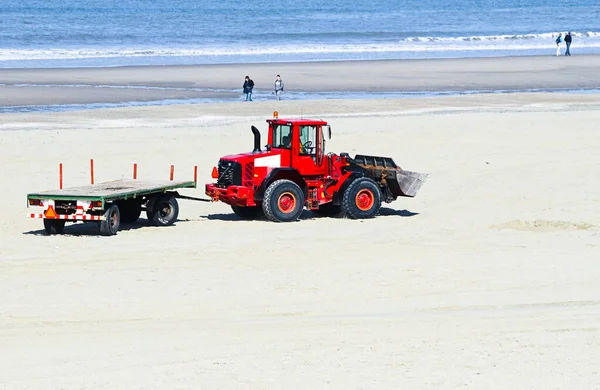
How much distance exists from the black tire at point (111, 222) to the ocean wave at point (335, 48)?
1700 inches

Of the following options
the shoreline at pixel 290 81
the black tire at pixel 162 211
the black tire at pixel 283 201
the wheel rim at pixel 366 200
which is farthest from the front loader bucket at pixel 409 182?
the shoreline at pixel 290 81

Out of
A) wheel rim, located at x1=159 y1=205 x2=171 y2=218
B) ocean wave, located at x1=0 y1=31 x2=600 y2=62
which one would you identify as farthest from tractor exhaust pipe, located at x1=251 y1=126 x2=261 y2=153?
ocean wave, located at x1=0 y1=31 x2=600 y2=62

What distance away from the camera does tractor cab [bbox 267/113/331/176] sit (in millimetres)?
20219

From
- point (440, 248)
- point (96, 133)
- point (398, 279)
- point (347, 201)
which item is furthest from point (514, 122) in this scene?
point (398, 279)

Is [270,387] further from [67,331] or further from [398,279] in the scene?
[398,279]

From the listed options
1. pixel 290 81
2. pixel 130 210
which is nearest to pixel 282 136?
pixel 130 210

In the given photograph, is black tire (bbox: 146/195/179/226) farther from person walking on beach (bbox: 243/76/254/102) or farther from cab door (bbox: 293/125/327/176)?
person walking on beach (bbox: 243/76/254/102)

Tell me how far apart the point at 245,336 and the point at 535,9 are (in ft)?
389

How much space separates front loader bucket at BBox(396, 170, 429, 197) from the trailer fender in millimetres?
1774

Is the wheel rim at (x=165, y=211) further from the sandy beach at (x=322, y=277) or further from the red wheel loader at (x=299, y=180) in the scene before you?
the red wheel loader at (x=299, y=180)

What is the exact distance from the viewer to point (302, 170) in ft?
66.8

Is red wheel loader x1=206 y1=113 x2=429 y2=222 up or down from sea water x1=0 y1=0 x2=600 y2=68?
down

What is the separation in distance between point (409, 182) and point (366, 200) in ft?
2.84

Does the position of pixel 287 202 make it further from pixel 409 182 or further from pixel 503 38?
pixel 503 38
